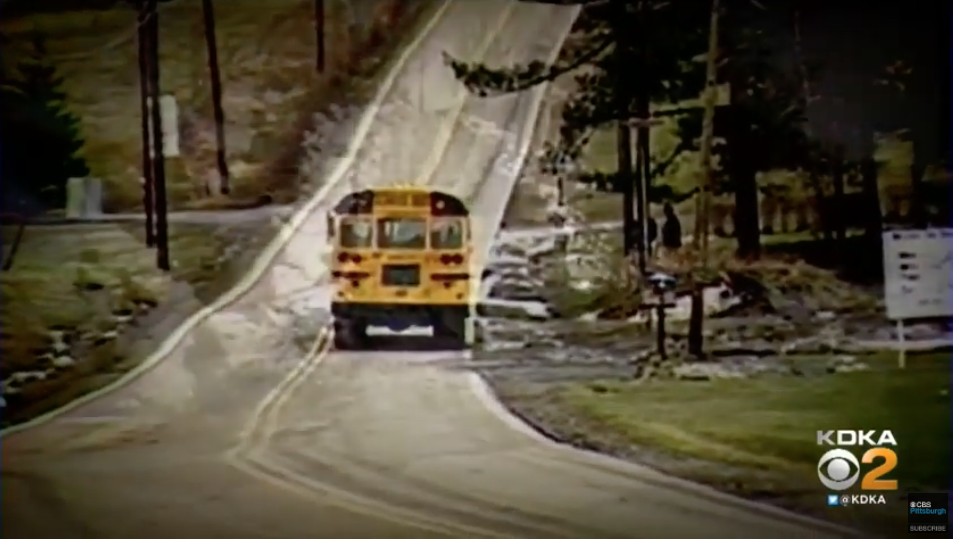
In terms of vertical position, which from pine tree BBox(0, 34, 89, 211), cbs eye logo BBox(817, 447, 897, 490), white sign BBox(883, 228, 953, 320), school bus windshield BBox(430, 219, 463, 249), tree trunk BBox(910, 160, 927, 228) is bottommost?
cbs eye logo BBox(817, 447, 897, 490)

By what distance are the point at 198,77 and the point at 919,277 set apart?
5.20ft

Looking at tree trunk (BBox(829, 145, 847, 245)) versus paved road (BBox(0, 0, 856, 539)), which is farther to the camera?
tree trunk (BBox(829, 145, 847, 245))

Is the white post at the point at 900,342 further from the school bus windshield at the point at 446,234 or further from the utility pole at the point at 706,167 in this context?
the school bus windshield at the point at 446,234

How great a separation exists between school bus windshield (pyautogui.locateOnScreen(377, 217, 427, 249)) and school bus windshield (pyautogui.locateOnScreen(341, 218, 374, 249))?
0.02 meters

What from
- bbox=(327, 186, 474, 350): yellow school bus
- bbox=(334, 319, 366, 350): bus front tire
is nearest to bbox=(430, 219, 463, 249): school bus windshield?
bbox=(327, 186, 474, 350): yellow school bus

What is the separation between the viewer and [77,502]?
2244mm

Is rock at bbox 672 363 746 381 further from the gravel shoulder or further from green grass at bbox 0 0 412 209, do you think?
green grass at bbox 0 0 412 209

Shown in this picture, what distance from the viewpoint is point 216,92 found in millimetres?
2332

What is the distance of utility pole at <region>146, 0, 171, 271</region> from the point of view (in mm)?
2309

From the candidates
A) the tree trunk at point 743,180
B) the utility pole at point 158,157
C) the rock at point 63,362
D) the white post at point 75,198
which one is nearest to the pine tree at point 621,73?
the tree trunk at point 743,180

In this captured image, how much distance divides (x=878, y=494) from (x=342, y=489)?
111 centimetres

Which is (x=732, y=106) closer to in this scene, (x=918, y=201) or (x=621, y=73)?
(x=621, y=73)

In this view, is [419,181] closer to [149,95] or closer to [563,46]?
[563,46]

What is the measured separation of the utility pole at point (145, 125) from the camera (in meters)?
2.31
